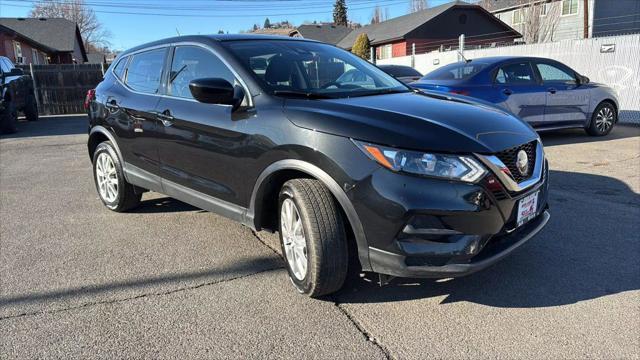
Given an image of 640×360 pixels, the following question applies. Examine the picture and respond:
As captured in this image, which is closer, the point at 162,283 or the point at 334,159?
the point at 334,159

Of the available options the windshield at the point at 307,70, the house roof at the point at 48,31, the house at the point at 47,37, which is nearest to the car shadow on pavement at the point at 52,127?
the windshield at the point at 307,70

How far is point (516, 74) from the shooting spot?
28.5ft

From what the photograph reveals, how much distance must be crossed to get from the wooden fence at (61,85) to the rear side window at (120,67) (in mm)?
15484

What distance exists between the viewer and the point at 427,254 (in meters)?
2.78

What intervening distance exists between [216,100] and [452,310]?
2065mm

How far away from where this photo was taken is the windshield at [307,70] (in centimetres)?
361

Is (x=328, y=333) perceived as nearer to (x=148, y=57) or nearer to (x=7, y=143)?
(x=148, y=57)

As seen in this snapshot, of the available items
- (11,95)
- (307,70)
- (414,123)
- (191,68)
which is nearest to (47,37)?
(11,95)

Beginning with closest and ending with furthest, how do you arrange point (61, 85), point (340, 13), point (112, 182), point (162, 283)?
point (162, 283)
point (112, 182)
point (61, 85)
point (340, 13)

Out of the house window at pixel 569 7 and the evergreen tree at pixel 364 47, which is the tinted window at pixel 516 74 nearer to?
the house window at pixel 569 7

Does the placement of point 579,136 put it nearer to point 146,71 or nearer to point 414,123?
point 414,123

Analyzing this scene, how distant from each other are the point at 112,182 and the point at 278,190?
255 centimetres

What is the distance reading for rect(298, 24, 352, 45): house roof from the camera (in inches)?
2136

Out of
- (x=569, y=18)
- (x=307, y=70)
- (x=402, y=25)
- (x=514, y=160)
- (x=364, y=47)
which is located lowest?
(x=514, y=160)
